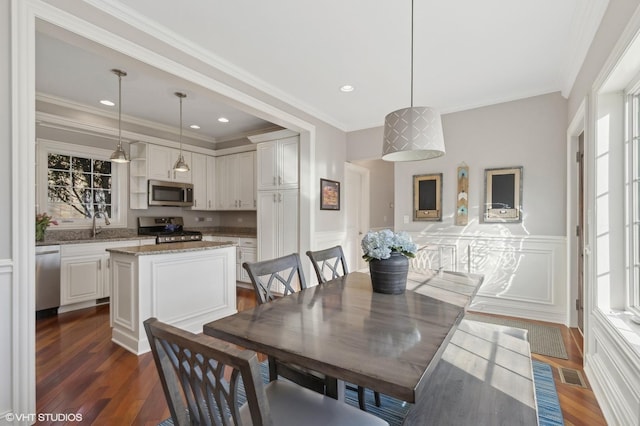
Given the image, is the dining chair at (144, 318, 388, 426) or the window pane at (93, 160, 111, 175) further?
A: the window pane at (93, 160, 111, 175)

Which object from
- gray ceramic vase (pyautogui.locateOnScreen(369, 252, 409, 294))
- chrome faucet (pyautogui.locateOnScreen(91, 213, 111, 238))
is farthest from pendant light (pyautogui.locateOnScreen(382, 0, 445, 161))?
chrome faucet (pyautogui.locateOnScreen(91, 213, 111, 238))

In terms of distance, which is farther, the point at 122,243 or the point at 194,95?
the point at 122,243

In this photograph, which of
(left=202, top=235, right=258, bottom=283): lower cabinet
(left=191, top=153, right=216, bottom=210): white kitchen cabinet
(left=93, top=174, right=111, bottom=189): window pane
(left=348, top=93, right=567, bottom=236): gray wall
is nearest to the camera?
(left=348, top=93, right=567, bottom=236): gray wall

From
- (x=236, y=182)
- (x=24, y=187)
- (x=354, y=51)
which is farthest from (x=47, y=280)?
(x=354, y=51)

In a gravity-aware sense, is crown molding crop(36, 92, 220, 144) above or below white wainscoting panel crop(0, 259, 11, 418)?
above

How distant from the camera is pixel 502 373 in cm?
161

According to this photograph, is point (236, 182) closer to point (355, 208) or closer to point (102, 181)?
point (102, 181)

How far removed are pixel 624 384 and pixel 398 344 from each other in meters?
1.49

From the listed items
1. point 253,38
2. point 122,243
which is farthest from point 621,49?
point 122,243

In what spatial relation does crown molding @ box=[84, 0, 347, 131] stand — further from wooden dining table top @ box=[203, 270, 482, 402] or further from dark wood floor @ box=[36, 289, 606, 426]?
dark wood floor @ box=[36, 289, 606, 426]

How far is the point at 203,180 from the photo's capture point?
559 centimetres

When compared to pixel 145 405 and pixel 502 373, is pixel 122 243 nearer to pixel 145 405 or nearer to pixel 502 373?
pixel 145 405

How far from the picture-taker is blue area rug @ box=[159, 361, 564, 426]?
180 centimetres

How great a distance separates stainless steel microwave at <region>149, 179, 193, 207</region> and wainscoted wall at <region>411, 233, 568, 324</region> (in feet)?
12.7
